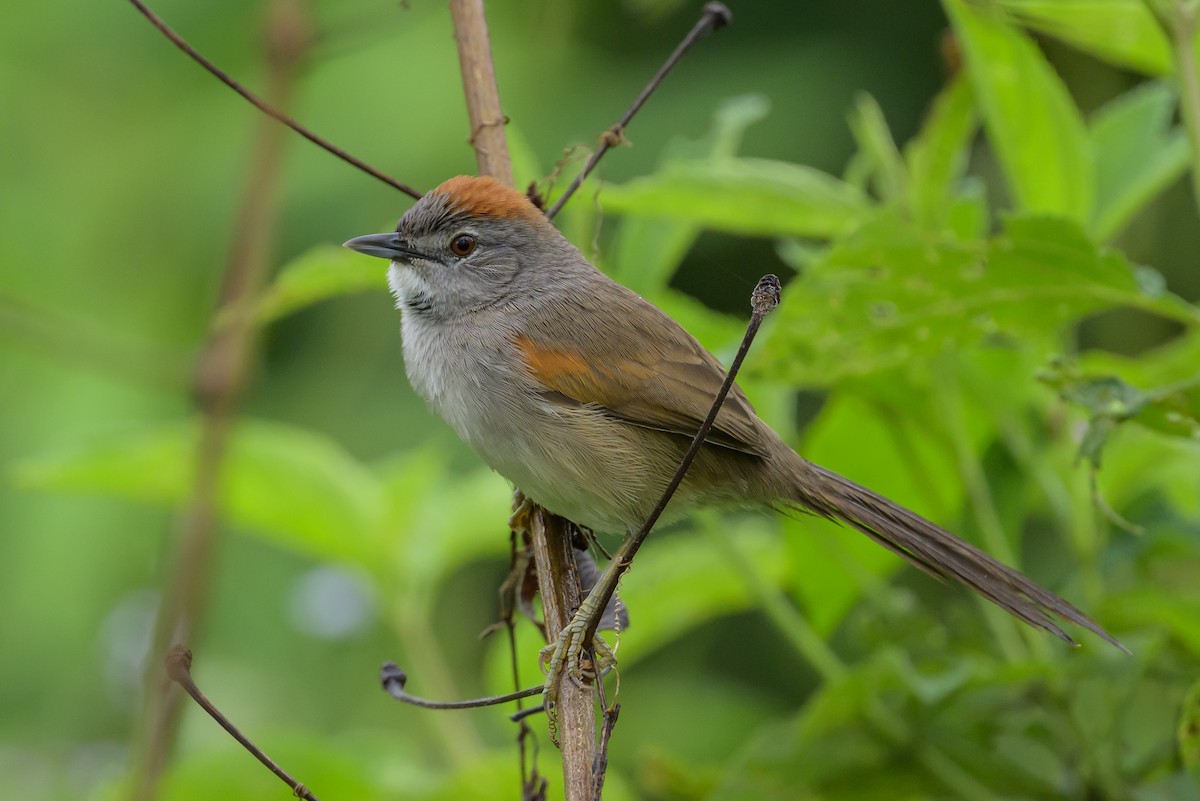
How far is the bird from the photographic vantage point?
2807 millimetres

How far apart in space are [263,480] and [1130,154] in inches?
83.4

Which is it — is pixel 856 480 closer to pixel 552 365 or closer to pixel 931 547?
pixel 931 547

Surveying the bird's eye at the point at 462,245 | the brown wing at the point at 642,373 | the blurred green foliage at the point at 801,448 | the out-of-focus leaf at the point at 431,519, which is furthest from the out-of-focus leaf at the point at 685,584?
the bird's eye at the point at 462,245

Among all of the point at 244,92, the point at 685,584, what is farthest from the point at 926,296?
the point at 244,92

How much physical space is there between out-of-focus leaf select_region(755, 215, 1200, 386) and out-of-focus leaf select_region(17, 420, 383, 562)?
1.12 metres

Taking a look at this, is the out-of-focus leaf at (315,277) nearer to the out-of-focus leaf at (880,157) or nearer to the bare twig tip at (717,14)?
the bare twig tip at (717,14)

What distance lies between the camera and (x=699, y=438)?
177 centimetres

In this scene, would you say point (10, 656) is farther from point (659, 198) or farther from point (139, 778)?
point (139, 778)

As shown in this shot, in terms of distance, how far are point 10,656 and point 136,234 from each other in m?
1.85

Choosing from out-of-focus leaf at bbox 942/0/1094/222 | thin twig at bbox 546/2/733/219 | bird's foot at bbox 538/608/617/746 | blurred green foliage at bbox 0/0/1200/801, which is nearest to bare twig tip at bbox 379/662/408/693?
bird's foot at bbox 538/608/617/746

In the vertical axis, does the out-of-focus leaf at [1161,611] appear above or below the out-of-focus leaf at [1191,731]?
above

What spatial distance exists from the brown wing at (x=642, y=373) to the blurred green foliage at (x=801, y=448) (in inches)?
4.0

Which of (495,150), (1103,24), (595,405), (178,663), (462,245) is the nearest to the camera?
(178,663)

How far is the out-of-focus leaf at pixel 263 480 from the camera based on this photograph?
9.37ft
